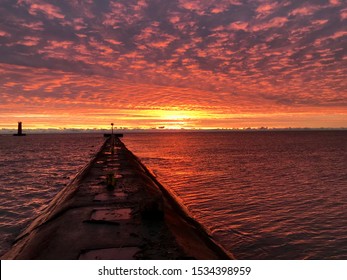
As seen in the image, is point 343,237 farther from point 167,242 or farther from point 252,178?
point 252,178

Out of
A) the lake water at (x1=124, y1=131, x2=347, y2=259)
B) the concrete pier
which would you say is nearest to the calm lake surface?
the lake water at (x1=124, y1=131, x2=347, y2=259)

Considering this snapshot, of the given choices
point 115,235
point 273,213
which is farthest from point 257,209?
point 115,235

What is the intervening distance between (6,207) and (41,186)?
8.22m

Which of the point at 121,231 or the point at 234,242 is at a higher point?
the point at 121,231

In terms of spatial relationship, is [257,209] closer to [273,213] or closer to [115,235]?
[273,213]

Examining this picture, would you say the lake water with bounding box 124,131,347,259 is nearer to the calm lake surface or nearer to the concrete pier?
the calm lake surface

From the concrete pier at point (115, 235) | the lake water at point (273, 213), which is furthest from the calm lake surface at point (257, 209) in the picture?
the concrete pier at point (115, 235)

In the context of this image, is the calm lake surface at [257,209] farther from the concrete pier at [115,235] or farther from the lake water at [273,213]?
the concrete pier at [115,235]

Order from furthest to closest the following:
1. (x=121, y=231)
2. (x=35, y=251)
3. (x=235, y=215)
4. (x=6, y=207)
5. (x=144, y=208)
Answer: (x=6, y=207) → (x=235, y=215) → (x=144, y=208) → (x=121, y=231) → (x=35, y=251)

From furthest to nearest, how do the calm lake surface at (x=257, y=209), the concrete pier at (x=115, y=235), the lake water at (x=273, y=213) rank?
the calm lake surface at (x=257, y=209) → the lake water at (x=273, y=213) → the concrete pier at (x=115, y=235)

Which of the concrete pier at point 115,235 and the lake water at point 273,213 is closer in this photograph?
the concrete pier at point 115,235
